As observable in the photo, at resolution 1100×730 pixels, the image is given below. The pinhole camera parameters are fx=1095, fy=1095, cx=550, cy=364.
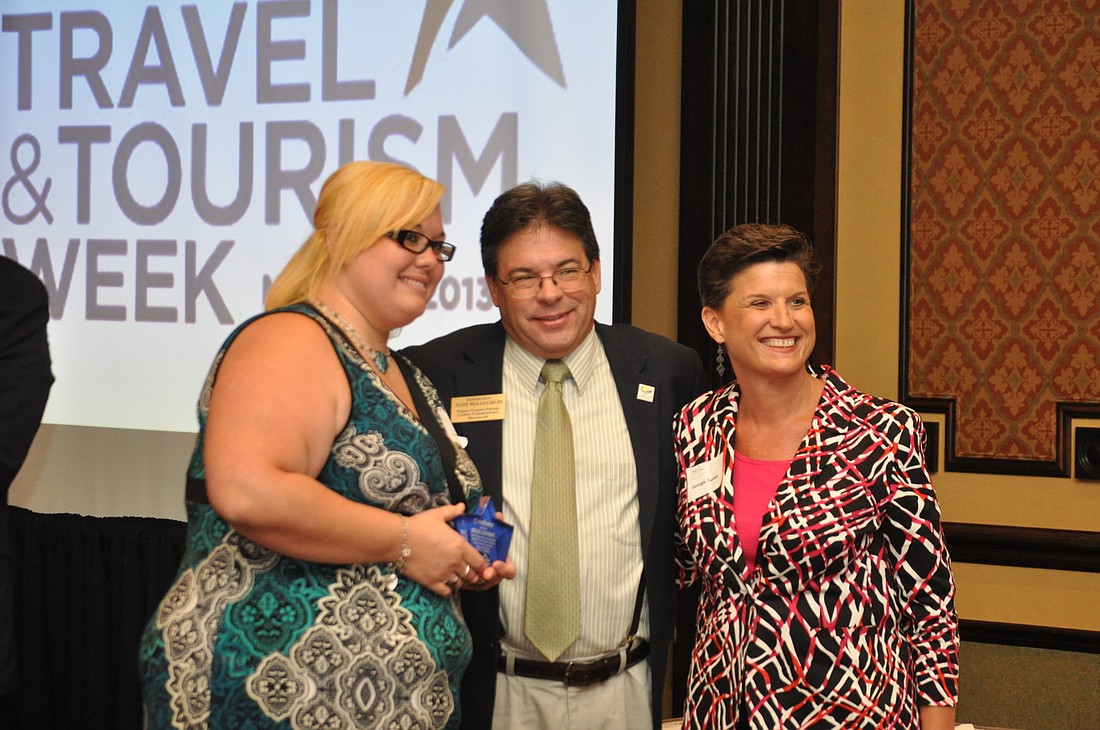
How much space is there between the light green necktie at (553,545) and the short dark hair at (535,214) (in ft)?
1.13

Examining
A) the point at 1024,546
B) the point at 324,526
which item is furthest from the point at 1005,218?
the point at 324,526

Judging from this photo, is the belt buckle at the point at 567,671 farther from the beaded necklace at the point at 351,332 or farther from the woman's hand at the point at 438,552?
the beaded necklace at the point at 351,332

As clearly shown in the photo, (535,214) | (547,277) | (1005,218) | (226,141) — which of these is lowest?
(547,277)

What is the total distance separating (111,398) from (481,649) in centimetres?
273

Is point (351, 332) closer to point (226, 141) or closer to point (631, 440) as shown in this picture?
point (631, 440)

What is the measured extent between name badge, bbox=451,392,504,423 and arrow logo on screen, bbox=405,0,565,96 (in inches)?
69.5

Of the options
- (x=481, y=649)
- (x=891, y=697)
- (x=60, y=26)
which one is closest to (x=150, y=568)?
(x=60, y=26)

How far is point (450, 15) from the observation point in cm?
379

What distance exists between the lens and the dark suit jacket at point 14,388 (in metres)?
2.58

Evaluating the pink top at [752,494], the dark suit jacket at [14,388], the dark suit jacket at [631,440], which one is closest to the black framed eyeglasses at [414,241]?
the dark suit jacket at [631,440]

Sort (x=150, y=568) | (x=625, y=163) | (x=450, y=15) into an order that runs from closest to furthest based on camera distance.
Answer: (x=625, y=163) < (x=450, y=15) < (x=150, y=568)

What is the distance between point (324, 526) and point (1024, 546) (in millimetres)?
2935

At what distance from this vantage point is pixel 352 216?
5.70 feet

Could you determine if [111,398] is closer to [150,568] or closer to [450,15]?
[150,568]
